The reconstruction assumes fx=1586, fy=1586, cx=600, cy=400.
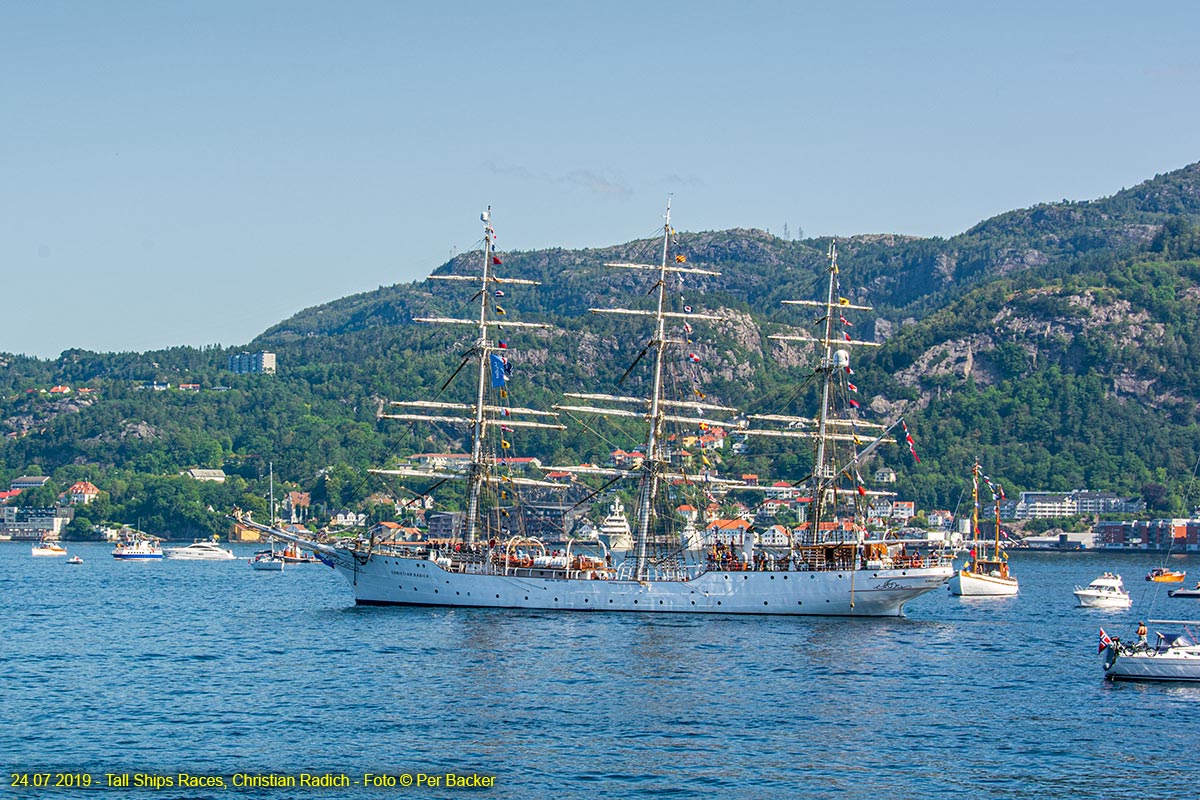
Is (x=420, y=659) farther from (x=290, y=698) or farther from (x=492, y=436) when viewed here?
(x=492, y=436)

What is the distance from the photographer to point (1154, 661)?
67.5 m

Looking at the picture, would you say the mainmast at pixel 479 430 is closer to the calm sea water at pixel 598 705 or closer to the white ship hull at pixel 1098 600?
the calm sea water at pixel 598 705

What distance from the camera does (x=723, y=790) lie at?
47.7 metres

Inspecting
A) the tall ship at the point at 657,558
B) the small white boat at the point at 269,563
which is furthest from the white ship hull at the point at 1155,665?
the small white boat at the point at 269,563

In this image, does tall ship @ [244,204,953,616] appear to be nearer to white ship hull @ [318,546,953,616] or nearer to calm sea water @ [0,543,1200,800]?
white ship hull @ [318,546,953,616]

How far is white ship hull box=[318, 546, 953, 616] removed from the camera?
96.8 m

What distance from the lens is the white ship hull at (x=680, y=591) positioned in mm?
96812

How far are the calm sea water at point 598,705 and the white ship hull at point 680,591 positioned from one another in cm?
164

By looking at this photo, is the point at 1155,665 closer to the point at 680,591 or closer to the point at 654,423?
the point at 680,591

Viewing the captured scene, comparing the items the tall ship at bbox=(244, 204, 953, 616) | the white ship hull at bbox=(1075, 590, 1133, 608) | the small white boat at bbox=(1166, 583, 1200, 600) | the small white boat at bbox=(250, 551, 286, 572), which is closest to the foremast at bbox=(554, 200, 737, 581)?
the tall ship at bbox=(244, 204, 953, 616)

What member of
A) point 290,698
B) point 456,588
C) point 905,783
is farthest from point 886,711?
point 456,588

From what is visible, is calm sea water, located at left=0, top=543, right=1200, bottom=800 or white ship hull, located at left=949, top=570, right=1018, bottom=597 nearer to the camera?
calm sea water, located at left=0, top=543, right=1200, bottom=800

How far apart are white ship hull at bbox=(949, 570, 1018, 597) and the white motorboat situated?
62.7 metres

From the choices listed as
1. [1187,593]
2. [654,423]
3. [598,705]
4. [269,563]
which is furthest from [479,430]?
[269,563]
